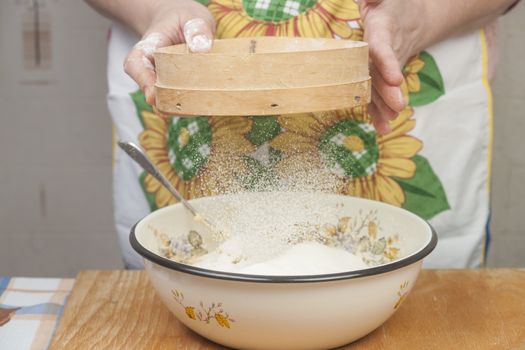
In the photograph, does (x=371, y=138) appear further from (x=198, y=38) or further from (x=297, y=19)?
(x=198, y=38)

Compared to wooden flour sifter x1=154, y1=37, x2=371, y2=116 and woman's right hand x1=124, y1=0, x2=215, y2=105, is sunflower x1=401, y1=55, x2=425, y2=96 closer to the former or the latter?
woman's right hand x1=124, y1=0, x2=215, y2=105

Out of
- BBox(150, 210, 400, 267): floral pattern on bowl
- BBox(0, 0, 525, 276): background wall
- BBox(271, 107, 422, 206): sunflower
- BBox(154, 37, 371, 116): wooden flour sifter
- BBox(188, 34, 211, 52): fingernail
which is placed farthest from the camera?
BBox(0, 0, 525, 276): background wall

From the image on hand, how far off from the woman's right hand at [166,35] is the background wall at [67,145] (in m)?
0.73

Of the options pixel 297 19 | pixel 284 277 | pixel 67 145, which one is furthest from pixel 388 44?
pixel 67 145

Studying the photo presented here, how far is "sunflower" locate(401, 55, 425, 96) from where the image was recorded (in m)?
0.98

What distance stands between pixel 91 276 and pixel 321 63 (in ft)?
1.45

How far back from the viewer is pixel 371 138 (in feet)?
3.20

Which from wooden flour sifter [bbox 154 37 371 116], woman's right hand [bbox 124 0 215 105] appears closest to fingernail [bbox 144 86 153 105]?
woman's right hand [bbox 124 0 215 105]

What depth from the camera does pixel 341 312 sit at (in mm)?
621

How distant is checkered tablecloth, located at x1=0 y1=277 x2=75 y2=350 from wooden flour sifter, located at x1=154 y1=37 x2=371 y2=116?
0.32m

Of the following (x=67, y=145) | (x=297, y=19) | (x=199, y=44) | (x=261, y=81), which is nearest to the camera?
(x=261, y=81)

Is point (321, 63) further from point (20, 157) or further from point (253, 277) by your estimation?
point (20, 157)

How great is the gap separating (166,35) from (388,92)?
261mm

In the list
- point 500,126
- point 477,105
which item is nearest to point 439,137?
point 477,105
